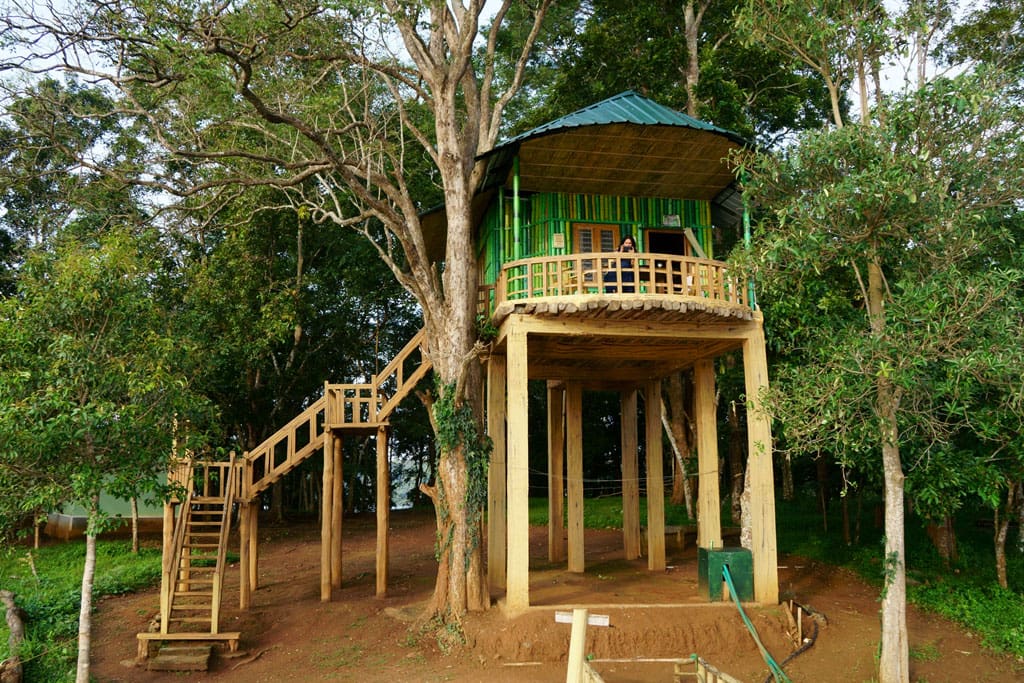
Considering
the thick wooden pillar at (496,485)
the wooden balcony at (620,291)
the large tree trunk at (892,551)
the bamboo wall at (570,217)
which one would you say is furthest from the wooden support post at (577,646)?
the bamboo wall at (570,217)

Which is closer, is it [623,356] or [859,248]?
[859,248]

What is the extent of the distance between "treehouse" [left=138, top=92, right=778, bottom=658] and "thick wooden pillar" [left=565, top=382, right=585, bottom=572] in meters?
0.04

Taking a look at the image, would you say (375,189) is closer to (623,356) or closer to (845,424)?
(623,356)

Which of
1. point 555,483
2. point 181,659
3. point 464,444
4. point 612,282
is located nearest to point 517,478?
point 464,444

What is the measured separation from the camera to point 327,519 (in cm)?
1741

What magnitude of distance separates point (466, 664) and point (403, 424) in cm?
2103

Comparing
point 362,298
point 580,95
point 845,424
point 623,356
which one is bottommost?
point 845,424

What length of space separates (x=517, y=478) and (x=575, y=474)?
604cm

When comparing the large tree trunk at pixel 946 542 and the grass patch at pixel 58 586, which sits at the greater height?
the large tree trunk at pixel 946 542

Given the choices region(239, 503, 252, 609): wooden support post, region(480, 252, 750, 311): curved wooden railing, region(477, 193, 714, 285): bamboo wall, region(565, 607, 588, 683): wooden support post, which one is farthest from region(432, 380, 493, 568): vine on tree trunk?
region(565, 607, 588, 683): wooden support post

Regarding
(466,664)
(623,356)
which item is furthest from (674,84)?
(466,664)

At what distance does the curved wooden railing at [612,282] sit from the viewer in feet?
44.6

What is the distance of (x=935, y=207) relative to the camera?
11094mm

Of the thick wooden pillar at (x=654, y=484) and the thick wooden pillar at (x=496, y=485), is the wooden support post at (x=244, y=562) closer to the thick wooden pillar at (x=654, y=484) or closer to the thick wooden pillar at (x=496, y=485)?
the thick wooden pillar at (x=496, y=485)
